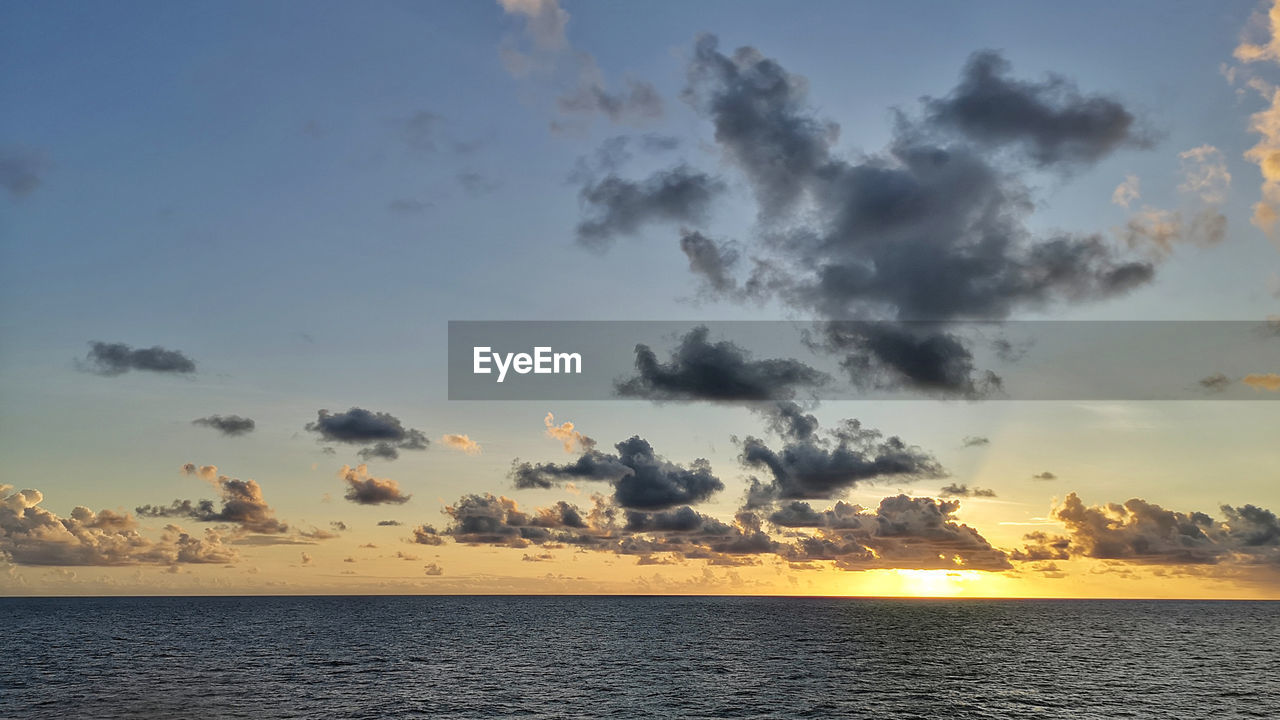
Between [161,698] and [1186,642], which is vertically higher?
[161,698]

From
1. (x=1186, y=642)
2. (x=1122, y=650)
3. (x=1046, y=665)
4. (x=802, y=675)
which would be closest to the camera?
(x=802, y=675)

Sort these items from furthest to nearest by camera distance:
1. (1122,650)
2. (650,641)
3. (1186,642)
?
1. (1186,642)
2. (650,641)
3. (1122,650)

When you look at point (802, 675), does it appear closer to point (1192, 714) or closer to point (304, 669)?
point (1192, 714)

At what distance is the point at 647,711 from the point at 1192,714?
2318 inches

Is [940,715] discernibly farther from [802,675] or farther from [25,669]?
[25,669]

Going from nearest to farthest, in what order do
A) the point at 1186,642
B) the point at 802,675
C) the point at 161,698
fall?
the point at 161,698 < the point at 802,675 < the point at 1186,642

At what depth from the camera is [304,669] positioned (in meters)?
123

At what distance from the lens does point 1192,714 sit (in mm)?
89562

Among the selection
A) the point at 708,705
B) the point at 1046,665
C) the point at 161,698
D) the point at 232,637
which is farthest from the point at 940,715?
the point at 232,637

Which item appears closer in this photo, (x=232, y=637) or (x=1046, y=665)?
(x=1046, y=665)

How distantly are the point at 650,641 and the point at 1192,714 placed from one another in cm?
11204

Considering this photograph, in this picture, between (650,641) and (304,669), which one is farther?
(650,641)

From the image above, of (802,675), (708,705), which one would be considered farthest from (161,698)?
(802,675)

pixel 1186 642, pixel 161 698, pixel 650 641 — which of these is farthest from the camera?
pixel 1186 642
